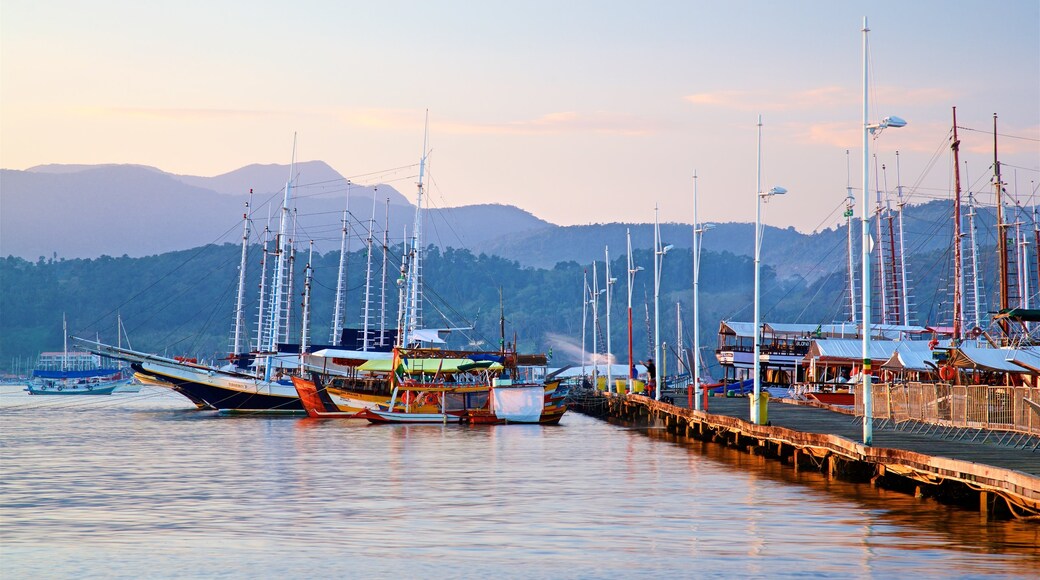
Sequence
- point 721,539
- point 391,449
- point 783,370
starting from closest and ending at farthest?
point 721,539, point 391,449, point 783,370

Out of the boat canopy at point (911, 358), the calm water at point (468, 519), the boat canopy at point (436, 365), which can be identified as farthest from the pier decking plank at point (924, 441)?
the boat canopy at point (436, 365)

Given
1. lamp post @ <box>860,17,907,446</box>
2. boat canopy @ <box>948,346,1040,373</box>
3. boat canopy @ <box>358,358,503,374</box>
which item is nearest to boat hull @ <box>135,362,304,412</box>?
boat canopy @ <box>358,358,503,374</box>

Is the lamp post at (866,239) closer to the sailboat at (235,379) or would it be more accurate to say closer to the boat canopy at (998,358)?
the boat canopy at (998,358)

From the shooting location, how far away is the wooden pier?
2778 centimetres

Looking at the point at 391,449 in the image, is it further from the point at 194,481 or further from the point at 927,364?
the point at 927,364

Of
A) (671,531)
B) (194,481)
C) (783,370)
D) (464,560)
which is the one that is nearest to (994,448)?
(671,531)

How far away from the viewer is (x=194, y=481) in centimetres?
4194

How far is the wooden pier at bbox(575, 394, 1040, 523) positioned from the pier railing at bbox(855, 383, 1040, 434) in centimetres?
38

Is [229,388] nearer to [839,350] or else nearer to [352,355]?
[352,355]

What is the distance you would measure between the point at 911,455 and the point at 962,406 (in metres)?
10.3

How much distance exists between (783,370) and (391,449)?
172 ft

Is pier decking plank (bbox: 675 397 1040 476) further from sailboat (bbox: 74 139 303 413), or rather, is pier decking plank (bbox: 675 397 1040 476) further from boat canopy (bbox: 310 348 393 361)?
sailboat (bbox: 74 139 303 413)

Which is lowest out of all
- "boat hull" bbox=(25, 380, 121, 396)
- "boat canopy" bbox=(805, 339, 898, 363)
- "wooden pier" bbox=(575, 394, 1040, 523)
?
"wooden pier" bbox=(575, 394, 1040, 523)

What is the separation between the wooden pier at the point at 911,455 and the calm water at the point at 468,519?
2.16ft
